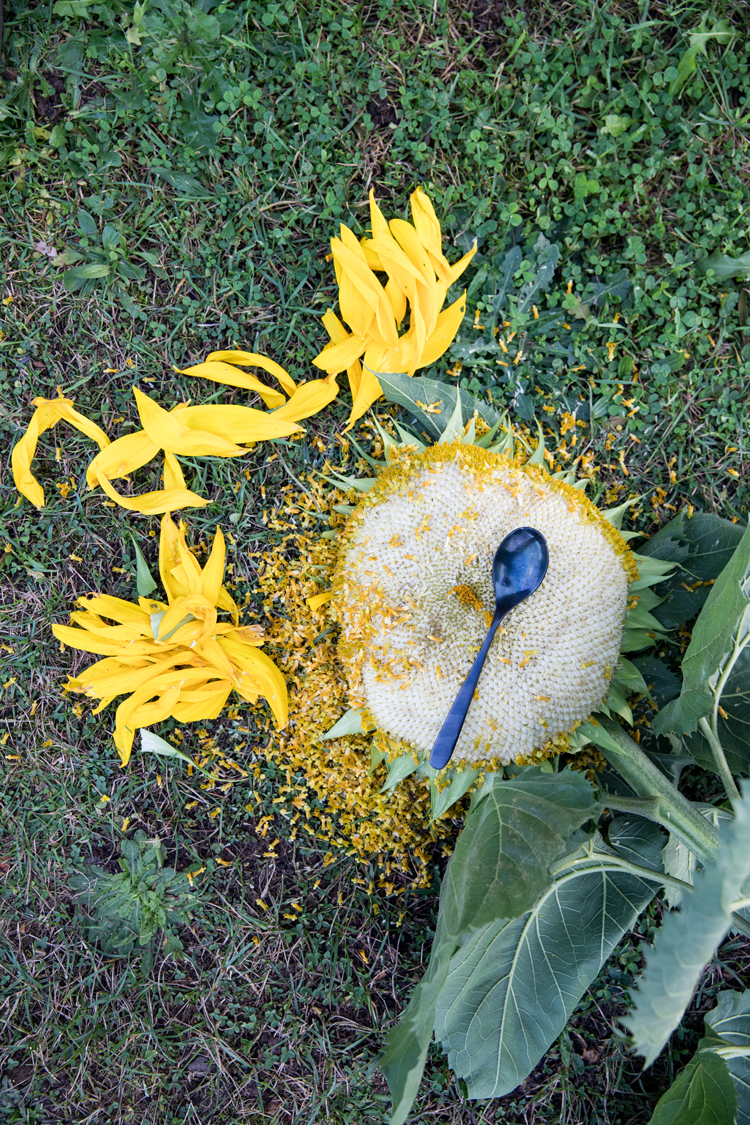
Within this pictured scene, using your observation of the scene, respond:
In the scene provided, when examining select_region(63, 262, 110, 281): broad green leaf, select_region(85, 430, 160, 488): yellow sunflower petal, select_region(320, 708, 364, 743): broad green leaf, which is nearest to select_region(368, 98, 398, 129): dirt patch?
select_region(63, 262, 110, 281): broad green leaf

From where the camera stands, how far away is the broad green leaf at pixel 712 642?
4.85 feet

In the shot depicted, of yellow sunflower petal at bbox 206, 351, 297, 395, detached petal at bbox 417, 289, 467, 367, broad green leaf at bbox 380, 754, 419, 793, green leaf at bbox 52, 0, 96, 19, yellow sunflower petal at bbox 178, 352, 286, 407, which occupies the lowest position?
broad green leaf at bbox 380, 754, 419, 793

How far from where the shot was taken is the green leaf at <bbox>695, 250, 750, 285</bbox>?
2131 mm

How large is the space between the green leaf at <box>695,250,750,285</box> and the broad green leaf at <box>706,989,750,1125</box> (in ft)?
6.24

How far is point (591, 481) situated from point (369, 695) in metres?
0.87

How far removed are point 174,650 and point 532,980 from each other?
1.22m

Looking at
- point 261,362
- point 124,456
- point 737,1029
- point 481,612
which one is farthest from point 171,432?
point 737,1029

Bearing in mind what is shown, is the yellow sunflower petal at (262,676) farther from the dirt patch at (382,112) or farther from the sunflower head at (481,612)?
the dirt patch at (382,112)

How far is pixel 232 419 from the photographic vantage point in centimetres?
212

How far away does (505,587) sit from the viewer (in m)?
1.66

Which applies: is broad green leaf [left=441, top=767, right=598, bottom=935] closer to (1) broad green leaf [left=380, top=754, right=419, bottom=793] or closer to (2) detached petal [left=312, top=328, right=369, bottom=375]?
(1) broad green leaf [left=380, top=754, right=419, bottom=793]

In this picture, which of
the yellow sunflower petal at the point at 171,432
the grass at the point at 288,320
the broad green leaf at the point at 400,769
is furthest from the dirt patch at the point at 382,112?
the broad green leaf at the point at 400,769

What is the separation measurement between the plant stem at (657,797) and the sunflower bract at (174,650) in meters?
0.84

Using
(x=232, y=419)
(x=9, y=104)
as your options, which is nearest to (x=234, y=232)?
(x=232, y=419)
